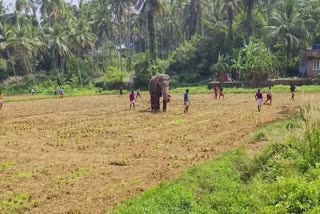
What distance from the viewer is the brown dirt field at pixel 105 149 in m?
10.6

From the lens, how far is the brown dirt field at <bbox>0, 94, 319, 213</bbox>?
34.9ft

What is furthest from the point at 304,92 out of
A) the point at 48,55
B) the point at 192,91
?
the point at 48,55

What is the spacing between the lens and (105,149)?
51.3 feet

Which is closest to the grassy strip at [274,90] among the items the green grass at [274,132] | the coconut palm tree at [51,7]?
the green grass at [274,132]

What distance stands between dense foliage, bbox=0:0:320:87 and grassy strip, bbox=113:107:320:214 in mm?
33359

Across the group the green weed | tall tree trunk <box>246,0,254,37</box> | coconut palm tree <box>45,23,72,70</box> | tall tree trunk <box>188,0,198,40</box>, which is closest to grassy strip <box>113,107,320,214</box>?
the green weed

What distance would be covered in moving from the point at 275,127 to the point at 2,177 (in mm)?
9938

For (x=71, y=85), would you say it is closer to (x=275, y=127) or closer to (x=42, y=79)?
(x=42, y=79)

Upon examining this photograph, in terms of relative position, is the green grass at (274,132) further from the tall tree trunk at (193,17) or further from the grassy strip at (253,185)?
the tall tree trunk at (193,17)

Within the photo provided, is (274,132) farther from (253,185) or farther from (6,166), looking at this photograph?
(6,166)

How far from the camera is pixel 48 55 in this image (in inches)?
2672

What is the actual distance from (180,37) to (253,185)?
Result: 65.0 m

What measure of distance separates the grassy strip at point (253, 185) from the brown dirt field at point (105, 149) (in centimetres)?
97

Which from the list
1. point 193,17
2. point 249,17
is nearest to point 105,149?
point 249,17
